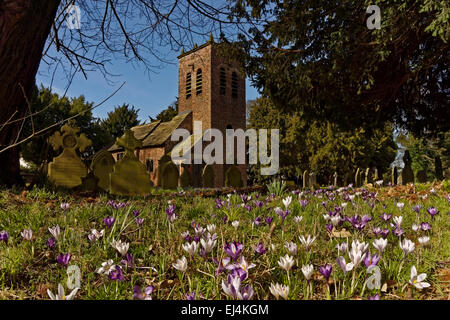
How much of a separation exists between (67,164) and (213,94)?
1806 cm

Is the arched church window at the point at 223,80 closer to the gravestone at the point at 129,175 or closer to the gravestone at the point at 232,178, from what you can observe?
the gravestone at the point at 232,178

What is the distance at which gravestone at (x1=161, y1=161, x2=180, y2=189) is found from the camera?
1062 cm

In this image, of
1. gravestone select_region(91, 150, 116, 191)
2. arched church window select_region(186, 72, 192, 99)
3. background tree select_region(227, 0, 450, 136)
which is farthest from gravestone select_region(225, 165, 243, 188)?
arched church window select_region(186, 72, 192, 99)

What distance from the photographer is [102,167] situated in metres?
8.29

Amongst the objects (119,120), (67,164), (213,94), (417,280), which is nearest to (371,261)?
(417,280)

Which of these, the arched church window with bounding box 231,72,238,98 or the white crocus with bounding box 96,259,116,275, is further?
the arched church window with bounding box 231,72,238,98

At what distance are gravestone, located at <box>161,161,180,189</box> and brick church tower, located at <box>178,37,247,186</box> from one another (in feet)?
37.3

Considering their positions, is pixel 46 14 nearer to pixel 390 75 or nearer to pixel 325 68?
pixel 325 68

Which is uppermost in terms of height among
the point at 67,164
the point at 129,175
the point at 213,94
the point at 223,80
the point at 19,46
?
the point at 223,80

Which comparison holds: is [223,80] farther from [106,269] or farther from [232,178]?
[106,269]

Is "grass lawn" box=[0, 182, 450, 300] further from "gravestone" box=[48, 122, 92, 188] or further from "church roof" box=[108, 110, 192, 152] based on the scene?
"church roof" box=[108, 110, 192, 152]

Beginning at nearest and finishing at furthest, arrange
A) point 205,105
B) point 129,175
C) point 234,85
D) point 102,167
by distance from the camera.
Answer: point 129,175 → point 102,167 → point 205,105 → point 234,85

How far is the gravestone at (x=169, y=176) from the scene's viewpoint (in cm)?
1062

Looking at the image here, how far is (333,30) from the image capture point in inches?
292
